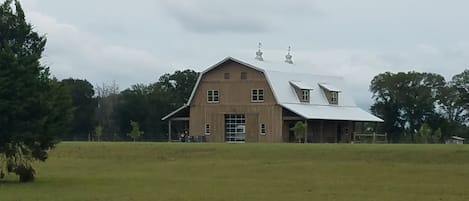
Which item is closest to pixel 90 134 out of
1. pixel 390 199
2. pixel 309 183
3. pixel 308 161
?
pixel 308 161

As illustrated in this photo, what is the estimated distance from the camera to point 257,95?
92188 millimetres

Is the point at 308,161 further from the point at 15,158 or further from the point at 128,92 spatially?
the point at 128,92

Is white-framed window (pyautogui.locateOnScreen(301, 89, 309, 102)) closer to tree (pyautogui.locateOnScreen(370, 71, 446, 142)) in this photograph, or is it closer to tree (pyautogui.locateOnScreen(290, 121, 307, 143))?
tree (pyautogui.locateOnScreen(290, 121, 307, 143))

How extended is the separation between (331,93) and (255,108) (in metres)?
11.2

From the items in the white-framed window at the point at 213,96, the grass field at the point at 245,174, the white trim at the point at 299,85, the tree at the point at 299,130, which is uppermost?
the white trim at the point at 299,85

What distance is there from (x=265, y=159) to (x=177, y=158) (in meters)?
6.42

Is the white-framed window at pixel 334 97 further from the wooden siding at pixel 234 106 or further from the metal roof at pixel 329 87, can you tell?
the wooden siding at pixel 234 106

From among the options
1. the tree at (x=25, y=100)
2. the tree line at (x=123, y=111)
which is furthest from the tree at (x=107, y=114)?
the tree at (x=25, y=100)

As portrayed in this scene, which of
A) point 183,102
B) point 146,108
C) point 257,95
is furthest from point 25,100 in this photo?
point 183,102

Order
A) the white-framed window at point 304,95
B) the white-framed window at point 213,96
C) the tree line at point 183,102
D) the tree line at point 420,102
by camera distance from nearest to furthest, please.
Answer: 1. the white-framed window at point 213,96
2. the white-framed window at point 304,95
3. the tree line at point 183,102
4. the tree line at point 420,102

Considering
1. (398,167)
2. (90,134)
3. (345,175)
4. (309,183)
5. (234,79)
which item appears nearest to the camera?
(309,183)

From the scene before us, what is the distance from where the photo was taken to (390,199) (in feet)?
91.3

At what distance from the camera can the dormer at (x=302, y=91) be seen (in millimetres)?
94312

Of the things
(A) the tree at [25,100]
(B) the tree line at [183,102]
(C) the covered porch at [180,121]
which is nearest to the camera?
(A) the tree at [25,100]
